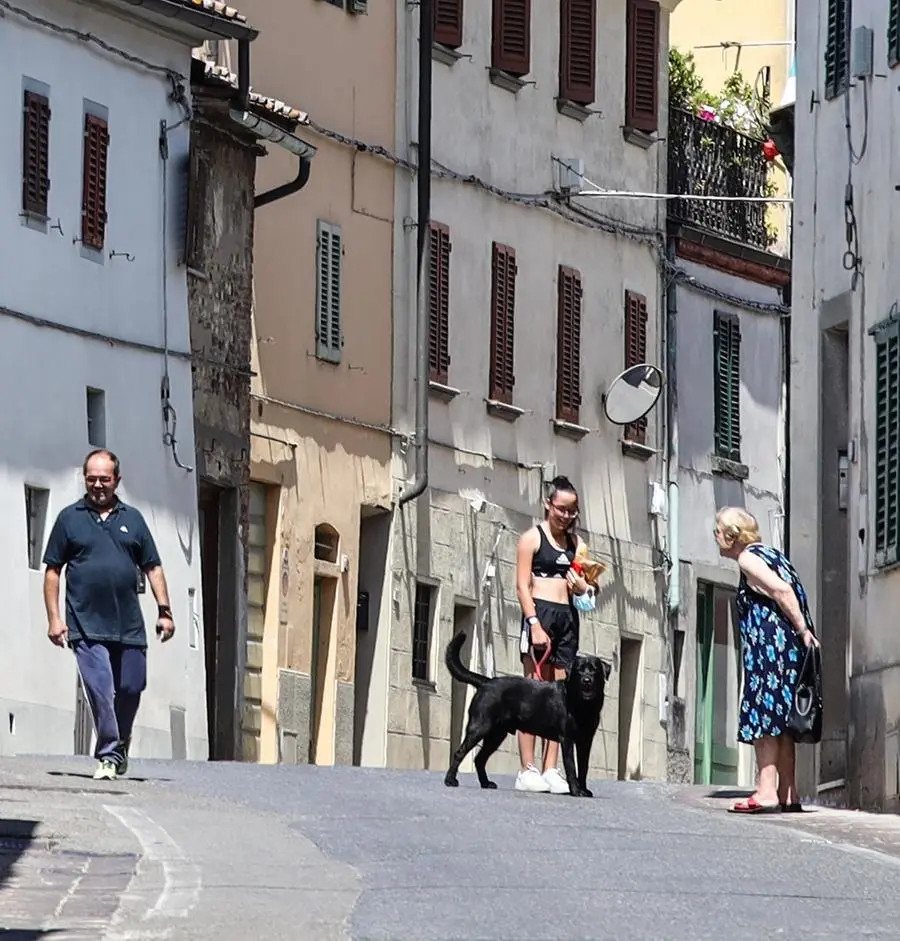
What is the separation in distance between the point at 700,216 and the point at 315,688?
10626mm

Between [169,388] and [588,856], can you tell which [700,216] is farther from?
[588,856]

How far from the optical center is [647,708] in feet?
139

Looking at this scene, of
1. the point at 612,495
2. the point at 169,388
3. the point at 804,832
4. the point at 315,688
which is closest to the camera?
the point at 804,832

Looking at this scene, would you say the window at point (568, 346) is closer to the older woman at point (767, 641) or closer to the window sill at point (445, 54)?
the window sill at point (445, 54)

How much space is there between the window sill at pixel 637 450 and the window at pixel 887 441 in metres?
19.0

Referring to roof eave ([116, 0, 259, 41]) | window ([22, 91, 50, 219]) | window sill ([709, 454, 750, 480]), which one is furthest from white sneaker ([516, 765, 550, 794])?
window sill ([709, 454, 750, 480])

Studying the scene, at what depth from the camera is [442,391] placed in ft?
126

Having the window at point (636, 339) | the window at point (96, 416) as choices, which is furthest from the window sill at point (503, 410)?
the window at point (96, 416)

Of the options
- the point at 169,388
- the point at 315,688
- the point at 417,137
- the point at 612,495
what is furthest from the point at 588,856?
the point at 612,495

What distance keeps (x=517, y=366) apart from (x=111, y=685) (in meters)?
20.2

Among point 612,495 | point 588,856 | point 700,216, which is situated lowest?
point 588,856

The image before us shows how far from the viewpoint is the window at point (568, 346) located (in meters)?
41.1

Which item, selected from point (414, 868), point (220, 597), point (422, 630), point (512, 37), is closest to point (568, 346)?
point (512, 37)

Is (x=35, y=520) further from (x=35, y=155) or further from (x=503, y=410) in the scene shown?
(x=503, y=410)
